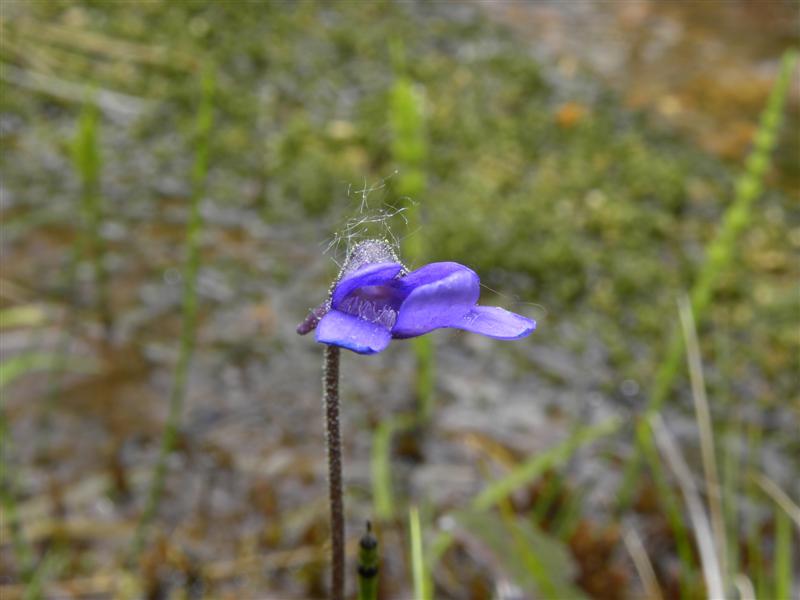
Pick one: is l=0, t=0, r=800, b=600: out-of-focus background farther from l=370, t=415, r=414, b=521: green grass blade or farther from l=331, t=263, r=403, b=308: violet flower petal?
l=331, t=263, r=403, b=308: violet flower petal

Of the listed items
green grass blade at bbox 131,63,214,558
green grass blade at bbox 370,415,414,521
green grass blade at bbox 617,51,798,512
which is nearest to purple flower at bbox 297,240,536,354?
green grass blade at bbox 131,63,214,558

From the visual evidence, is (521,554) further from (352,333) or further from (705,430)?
(352,333)

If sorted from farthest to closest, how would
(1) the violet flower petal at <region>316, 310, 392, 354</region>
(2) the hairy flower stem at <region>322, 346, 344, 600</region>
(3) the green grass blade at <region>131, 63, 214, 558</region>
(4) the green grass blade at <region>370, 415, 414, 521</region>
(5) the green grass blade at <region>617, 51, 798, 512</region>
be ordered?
(4) the green grass blade at <region>370, 415, 414, 521</region>, (5) the green grass blade at <region>617, 51, 798, 512</region>, (3) the green grass blade at <region>131, 63, 214, 558</region>, (2) the hairy flower stem at <region>322, 346, 344, 600</region>, (1) the violet flower petal at <region>316, 310, 392, 354</region>

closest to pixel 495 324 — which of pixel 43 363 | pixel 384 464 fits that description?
pixel 384 464

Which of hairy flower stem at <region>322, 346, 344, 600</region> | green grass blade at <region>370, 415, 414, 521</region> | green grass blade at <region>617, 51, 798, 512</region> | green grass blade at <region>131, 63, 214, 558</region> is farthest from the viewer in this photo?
green grass blade at <region>370, 415, 414, 521</region>

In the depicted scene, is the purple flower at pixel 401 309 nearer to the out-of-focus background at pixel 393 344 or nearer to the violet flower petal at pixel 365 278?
the violet flower petal at pixel 365 278

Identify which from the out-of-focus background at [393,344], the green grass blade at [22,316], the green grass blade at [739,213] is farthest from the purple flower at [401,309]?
the green grass blade at [22,316]

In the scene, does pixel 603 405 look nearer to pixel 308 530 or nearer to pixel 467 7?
pixel 308 530
